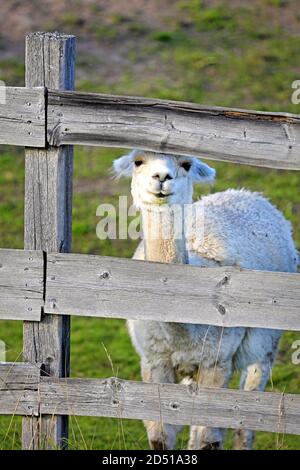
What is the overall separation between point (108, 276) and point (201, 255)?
157cm

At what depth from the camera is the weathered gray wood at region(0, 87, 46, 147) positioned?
15.9 feet

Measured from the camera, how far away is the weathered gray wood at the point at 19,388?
502 centimetres

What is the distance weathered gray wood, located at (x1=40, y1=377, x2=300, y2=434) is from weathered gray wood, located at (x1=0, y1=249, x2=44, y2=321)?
0.35m

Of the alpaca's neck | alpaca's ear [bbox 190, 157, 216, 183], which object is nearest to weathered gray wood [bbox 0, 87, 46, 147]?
the alpaca's neck

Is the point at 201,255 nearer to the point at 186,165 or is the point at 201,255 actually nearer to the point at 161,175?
the point at 186,165

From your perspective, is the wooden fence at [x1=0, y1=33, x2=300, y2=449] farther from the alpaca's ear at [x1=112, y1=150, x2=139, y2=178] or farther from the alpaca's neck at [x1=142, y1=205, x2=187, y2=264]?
the alpaca's ear at [x1=112, y1=150, x2=139, y2=178]

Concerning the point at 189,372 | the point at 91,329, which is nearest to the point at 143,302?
the point at 189,372

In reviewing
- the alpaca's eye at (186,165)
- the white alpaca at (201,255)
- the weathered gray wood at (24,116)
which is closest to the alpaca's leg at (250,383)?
the white alpaca at (201,255)

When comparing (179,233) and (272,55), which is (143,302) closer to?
(179,233)

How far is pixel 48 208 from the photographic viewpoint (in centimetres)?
495

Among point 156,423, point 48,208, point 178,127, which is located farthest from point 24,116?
point 156,423

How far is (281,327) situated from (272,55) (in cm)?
1067

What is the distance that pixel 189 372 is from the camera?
6250 millimetres
